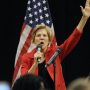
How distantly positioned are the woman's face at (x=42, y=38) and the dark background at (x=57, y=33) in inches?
78.2

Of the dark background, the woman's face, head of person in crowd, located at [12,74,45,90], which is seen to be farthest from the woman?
the dark background

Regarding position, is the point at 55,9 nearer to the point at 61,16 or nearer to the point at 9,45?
the point at 61,16

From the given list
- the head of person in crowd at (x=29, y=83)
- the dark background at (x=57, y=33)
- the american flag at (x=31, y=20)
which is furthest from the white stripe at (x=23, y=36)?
the head of person in crowd at (x=29, y=83)

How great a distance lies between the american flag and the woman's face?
1580mm

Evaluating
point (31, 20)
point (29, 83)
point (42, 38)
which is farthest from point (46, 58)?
point (31, 20)

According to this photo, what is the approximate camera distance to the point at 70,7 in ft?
21.6

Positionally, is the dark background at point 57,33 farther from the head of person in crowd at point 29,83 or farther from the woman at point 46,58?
the head of person in crowd at point 29,83

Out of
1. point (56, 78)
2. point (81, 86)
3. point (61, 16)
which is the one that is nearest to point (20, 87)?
point (81, 86)

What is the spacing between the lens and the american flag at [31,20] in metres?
6.21

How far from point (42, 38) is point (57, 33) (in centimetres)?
215

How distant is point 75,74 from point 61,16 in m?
0.84

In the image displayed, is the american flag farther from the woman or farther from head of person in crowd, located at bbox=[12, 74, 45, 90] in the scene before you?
head of person in crowd, located at bbox=[12, 74, 45, 90]

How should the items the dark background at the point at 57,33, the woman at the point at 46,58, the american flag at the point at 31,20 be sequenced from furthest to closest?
the dark background at the point at 57,33 → the american flag at the point at 31,20 → the woman at the point at 46,58

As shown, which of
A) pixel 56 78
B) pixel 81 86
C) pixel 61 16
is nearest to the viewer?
pixel 81 86
